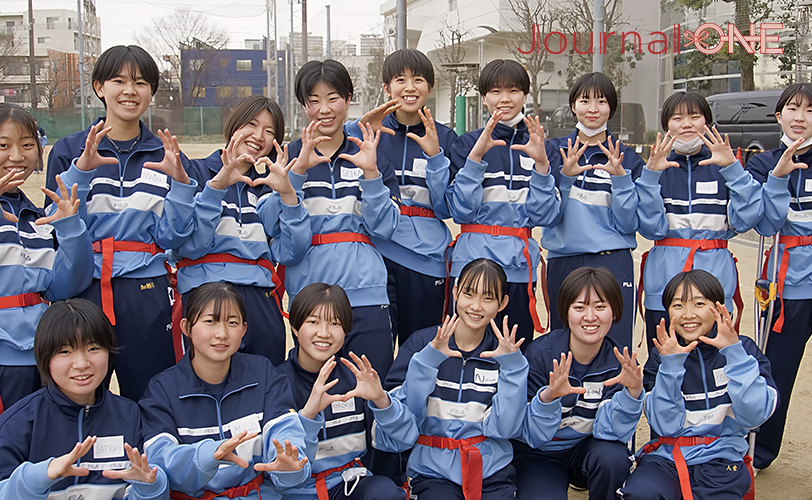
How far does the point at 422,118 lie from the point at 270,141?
2.57 ft

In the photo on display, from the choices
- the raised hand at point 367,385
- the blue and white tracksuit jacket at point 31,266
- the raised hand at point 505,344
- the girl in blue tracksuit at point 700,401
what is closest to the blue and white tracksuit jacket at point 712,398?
the girl in blue tracksuit at point 700,401

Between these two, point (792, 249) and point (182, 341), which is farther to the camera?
point (792, 249)

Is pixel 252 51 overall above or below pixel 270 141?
above

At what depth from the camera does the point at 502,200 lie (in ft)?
12.3

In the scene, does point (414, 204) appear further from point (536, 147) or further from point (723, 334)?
point (723, 334)

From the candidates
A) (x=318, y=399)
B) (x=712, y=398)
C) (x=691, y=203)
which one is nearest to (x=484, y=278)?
(x=318, y=399)

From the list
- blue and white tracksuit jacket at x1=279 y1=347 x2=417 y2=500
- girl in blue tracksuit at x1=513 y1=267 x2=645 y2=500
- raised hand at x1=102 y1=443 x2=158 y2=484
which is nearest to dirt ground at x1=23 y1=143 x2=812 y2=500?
girl in blue tracksuit at x1=513 y1=267 x2=645 y2=500

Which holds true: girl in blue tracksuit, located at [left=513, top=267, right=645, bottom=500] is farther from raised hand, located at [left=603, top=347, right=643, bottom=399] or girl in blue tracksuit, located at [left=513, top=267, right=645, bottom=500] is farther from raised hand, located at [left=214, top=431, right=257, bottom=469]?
raised hand, located at [left=214, top=431, right=257, bottom=469]

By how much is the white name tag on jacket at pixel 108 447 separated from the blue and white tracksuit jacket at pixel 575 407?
1688mm

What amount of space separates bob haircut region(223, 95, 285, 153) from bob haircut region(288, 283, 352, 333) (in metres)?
0.86

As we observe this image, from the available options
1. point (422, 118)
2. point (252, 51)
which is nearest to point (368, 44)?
point (252, 51)

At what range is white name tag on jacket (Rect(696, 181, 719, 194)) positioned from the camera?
377 centimetres

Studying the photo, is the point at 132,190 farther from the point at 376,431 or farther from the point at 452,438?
the point at 452,438

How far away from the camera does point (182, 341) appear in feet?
→ 11.2
